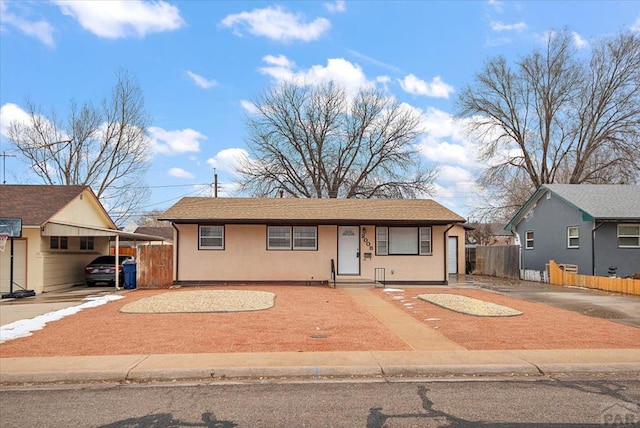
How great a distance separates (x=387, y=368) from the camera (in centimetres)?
758

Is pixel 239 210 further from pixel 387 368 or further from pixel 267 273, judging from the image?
pixel 387 368

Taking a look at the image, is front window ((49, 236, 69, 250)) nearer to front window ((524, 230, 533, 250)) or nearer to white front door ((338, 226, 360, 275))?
white front door ((338, 226, 360, 275))

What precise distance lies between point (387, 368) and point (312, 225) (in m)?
13.8

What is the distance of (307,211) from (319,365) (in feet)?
46.5

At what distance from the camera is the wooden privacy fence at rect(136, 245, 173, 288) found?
20.3m

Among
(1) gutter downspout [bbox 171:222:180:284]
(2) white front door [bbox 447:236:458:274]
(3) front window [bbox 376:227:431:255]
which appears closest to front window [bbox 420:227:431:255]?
(3) front window [bbox 376:227:431:255]

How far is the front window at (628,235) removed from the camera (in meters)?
23.1

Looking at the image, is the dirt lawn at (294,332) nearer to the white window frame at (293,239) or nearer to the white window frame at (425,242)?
the white window frame at (293,239)

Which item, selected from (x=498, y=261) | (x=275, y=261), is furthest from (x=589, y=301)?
(x=498, y=261)

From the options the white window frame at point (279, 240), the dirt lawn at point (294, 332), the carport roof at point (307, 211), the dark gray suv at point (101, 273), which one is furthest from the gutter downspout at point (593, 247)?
the dark gray suv at point (101, 273)

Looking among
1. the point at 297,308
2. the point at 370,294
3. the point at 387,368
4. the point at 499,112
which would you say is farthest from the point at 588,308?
the point at 499,112

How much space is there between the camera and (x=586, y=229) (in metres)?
23.4

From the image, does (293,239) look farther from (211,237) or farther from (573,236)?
(573,236)

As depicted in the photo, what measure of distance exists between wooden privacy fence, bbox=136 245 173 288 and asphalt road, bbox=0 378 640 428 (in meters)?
13.7
